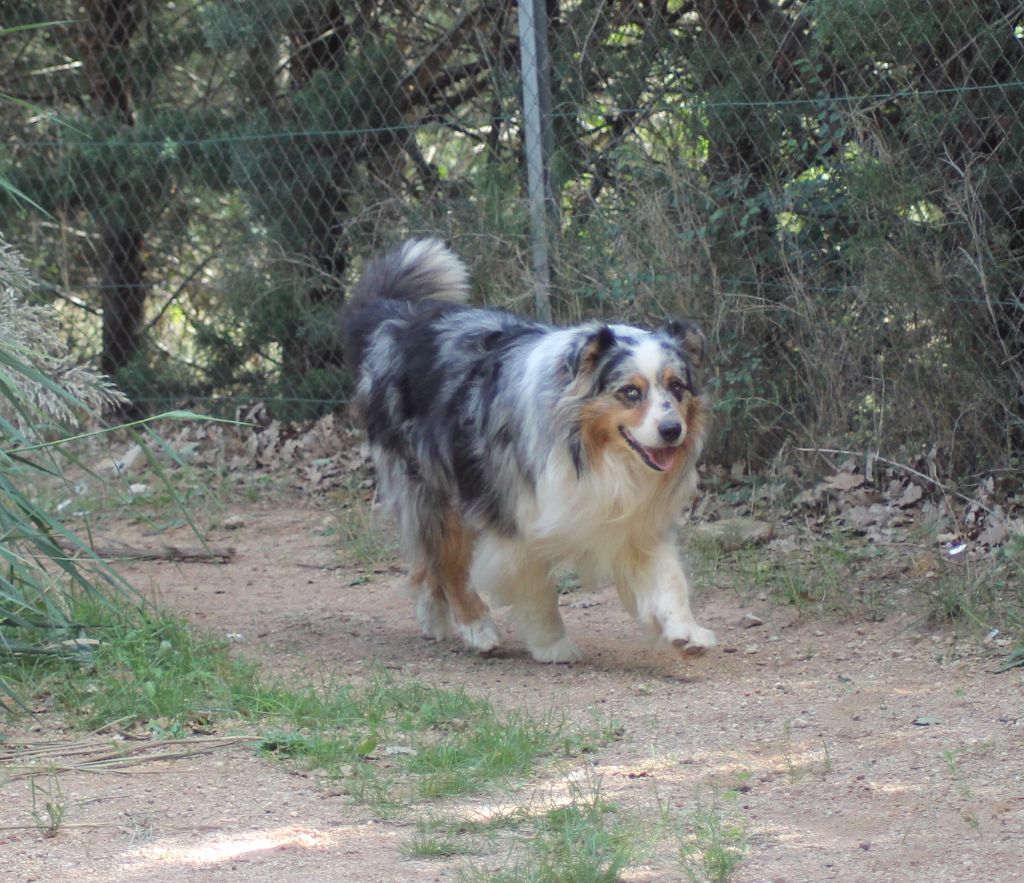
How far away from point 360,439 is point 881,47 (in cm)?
368

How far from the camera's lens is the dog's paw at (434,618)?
570 centimetres

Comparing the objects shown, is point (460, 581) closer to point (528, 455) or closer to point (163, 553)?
point (528, 455)

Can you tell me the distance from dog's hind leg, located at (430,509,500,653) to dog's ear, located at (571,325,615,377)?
0.96 meters

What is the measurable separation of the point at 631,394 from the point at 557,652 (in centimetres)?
105

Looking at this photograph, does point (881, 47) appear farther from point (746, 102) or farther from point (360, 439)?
point (360, 439)

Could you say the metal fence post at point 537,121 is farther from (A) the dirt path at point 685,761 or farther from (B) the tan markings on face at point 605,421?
(B) the tan markings on face at point 605,421

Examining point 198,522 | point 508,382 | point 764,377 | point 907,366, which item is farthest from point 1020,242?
point 198,522

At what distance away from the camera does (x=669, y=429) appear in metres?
4.72

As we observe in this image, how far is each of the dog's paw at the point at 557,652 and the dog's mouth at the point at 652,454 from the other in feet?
2.70

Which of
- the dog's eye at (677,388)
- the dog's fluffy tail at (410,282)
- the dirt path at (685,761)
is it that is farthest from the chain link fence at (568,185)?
the dog's eye at (677,388)

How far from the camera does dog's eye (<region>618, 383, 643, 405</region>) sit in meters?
4.79

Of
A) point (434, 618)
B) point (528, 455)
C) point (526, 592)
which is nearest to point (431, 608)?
point (434, 618)

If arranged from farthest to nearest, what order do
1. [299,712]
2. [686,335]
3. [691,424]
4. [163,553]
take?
[163,553], [686,335], [691,424], [299,712]

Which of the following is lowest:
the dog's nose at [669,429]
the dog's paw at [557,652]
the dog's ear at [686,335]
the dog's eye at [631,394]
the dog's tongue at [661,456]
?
the dog's paw at [557,652]
